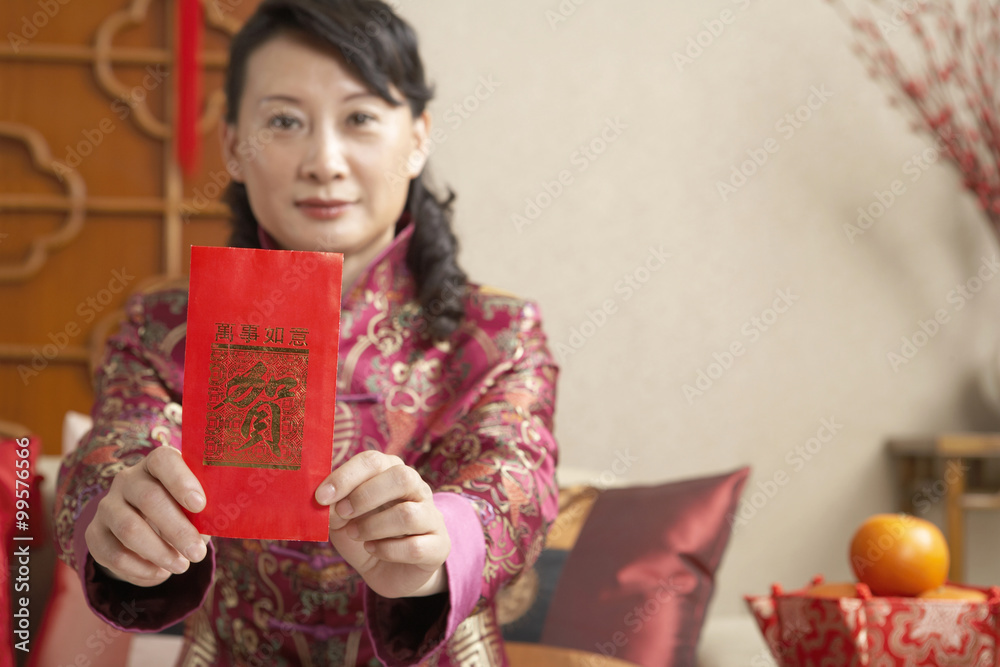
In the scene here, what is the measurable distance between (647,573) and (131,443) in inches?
29.6

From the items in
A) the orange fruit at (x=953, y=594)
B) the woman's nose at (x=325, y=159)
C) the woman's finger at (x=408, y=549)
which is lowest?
the orange fruit at (x=953, y=594)

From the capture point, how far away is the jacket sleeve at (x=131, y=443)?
70 cm

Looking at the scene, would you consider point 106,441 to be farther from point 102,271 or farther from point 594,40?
point 594,40

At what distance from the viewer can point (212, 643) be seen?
3.12 feet

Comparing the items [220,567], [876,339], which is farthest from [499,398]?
[876,339]

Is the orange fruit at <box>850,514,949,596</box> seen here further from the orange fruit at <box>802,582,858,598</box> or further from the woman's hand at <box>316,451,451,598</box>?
the woman's hand at <box>316,451,451,598</box>

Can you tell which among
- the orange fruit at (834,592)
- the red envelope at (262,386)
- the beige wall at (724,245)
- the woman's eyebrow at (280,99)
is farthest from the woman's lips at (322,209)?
the beige wall at (724,245)

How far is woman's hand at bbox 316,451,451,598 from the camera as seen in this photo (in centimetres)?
61

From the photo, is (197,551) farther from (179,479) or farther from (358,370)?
(358,370)

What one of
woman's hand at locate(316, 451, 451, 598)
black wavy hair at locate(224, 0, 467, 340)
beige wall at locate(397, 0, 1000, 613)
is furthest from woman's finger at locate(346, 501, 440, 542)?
beige wall at locate(397, 0, 1000, 613)

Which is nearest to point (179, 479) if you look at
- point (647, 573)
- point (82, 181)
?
point (647, 573)

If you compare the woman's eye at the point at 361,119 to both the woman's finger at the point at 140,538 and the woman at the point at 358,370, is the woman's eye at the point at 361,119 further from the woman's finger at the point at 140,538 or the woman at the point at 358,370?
the woman's finger at the point at 140,538

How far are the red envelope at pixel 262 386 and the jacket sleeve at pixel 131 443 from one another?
5.7 inches

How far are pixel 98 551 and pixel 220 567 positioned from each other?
1.03ft
